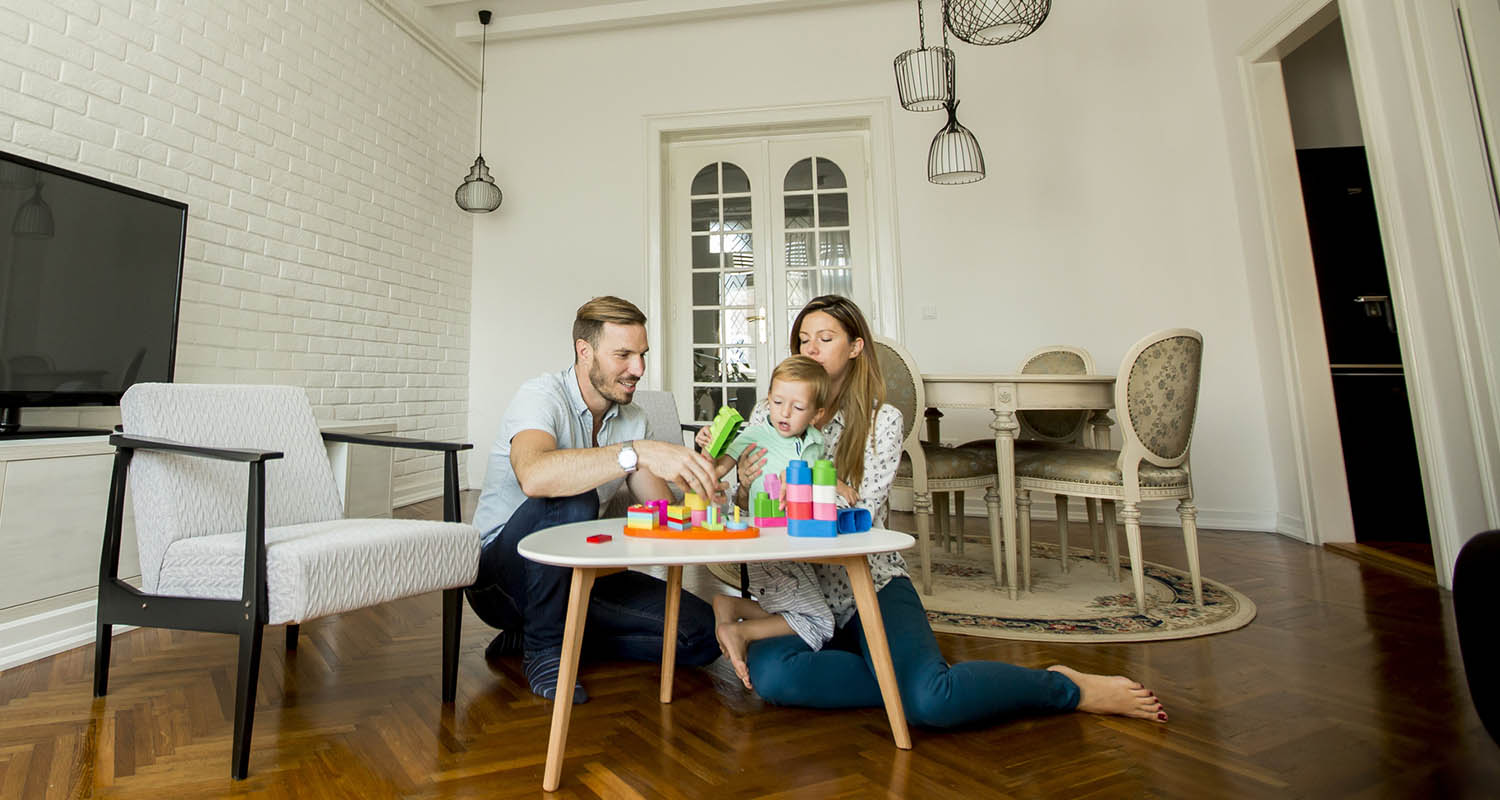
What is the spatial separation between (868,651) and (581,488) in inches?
27.3

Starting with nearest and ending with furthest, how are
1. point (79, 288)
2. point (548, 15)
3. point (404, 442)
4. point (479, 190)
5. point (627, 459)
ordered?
point (627, 459), point (404, 442), point (79, 288), point (479, 190), point (548, 15)

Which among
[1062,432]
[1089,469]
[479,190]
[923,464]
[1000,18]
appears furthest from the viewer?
[479,190]

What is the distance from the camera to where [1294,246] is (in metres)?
3.43

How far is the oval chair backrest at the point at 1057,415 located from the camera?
3.12 meters

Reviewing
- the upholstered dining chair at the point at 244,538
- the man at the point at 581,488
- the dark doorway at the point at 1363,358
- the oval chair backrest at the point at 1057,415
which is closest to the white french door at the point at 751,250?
the oval chair backrest at the point at 1057,415

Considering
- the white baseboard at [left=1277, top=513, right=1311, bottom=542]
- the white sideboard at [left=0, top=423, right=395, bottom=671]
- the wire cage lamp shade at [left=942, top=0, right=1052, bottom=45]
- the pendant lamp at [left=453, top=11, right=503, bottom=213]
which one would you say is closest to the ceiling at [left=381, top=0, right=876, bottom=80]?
the pendant lamp at [left=453, top=11, right=503, bottom=213]

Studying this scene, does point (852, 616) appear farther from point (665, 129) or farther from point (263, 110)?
point (665, 129)

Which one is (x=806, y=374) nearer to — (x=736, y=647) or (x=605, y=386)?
(x=605, y=386)

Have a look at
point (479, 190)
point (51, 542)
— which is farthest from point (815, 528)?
point (479, 190)

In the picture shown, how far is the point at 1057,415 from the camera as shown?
3.19 m

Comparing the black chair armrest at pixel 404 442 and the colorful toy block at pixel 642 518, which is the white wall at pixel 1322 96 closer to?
the colorful toy block at pixel 642 518

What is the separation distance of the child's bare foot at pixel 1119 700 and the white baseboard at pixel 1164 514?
2023 millimetres

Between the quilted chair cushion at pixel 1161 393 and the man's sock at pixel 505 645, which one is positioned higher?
the quilted chair cushion at pixel 1161 393

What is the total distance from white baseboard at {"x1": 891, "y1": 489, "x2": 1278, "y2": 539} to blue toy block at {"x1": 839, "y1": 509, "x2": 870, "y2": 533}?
92.0 inches
